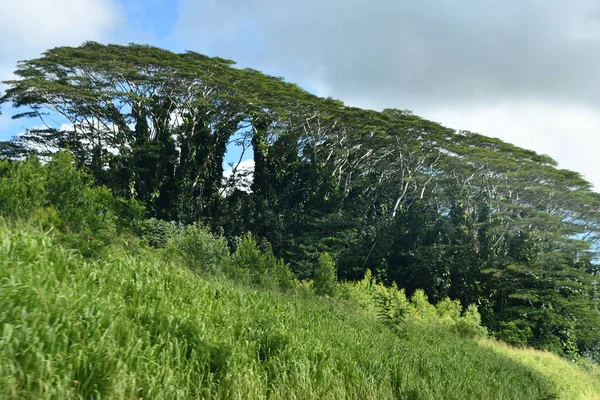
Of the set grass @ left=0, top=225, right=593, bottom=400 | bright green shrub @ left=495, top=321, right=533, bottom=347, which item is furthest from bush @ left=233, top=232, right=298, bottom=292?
bright green shrub @ left=495, top=321, right=533, bottom=347

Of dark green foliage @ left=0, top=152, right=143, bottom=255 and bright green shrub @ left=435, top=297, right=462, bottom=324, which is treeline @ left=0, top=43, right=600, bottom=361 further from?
dark green foliage @ left=0, top=152, right=143, bottom=255

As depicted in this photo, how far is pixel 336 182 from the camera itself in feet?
142

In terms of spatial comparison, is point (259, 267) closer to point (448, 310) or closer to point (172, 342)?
point (172, 342)

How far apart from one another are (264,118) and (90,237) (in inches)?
1260

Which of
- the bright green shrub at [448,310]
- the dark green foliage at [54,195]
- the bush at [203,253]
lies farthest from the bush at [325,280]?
the bright green shrub at [448,310]

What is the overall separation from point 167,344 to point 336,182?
38.5 m

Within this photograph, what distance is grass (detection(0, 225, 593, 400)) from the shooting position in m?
4.10

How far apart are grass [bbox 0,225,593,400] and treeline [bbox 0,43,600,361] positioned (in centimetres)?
2288

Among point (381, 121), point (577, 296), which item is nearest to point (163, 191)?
point (381, 121)

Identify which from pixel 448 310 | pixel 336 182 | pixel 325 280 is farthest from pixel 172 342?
pixel 336 182

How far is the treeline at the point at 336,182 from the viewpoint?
3484cm

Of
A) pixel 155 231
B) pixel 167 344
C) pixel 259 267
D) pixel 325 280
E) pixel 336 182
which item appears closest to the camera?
pixel 167 344

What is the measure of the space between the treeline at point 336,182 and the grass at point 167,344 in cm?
2288

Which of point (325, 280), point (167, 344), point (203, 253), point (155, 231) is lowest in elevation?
point (155, 231)
